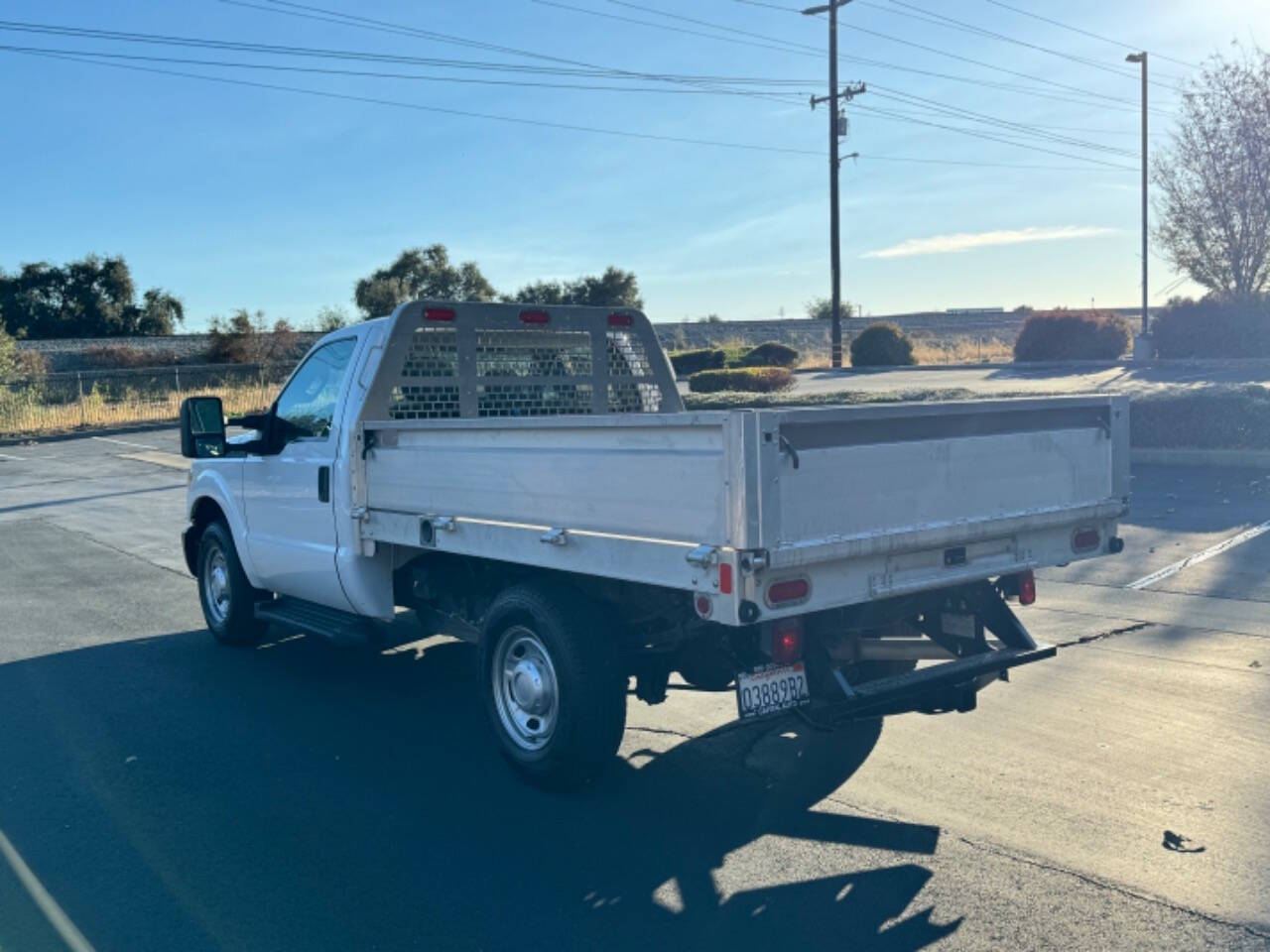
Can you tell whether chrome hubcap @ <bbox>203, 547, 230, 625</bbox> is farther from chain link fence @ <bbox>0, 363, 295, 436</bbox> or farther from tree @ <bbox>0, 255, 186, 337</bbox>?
tree @ <bbox>0, 255, 186, 337</bbox>

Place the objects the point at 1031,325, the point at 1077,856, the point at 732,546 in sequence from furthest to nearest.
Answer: the point at 1031,325 < the point at 1077,856 < the point at 732,546

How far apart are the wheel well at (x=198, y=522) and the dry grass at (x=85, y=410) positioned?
1027 inches

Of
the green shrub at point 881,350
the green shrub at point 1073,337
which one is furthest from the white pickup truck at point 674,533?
the green shrub at point 881,350

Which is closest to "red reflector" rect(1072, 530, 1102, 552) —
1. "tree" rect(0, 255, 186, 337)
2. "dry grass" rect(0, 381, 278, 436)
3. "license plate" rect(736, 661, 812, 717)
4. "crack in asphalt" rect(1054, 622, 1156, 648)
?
"license plate" rect(736, 661, 812, 717)

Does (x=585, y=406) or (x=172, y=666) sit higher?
(x=585, y=406)

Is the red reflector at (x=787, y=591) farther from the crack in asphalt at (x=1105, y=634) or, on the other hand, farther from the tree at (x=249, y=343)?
the tree at (x=249, y=343)

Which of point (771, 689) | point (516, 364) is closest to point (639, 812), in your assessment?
point (771, 689)

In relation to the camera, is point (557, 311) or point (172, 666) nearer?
point (557, 311)

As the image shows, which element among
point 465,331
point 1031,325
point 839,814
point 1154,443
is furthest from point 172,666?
point 1031,325

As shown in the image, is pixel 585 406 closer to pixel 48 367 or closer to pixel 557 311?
pixel 557 311

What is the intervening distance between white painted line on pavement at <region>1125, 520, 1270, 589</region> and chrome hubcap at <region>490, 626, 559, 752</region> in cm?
596

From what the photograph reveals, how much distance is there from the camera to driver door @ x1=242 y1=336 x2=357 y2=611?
6.94m

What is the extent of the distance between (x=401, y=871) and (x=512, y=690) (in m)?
1.16

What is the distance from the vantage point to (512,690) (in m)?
5.61
